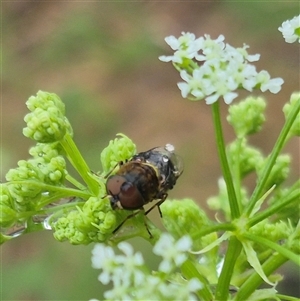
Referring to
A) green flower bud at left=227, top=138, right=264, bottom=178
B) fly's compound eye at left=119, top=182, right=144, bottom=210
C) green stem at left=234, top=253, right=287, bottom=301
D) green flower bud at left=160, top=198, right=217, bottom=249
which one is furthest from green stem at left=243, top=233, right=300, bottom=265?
green flower bud at left=227, top=138, right=264, bottom=178

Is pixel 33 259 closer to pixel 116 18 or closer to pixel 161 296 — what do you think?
pixel 116 18

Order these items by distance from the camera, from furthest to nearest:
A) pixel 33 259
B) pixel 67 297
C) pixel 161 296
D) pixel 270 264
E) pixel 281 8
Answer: pixel 281 8 → pixel 33 259 → pixel 67 297 → pixel 270 264 → pixel 161 296

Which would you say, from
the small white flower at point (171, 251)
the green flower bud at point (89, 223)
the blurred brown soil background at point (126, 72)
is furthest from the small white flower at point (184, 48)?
the blurred brown soil background at point (126, 72)

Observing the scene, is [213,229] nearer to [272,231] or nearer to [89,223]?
[272,231]

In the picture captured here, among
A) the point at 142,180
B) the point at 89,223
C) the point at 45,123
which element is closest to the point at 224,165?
the point at 142,180

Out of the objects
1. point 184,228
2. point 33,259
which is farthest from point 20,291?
point 184,228

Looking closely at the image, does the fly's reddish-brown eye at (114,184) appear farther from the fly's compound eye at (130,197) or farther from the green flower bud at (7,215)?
the green flower bud at (7,215)
